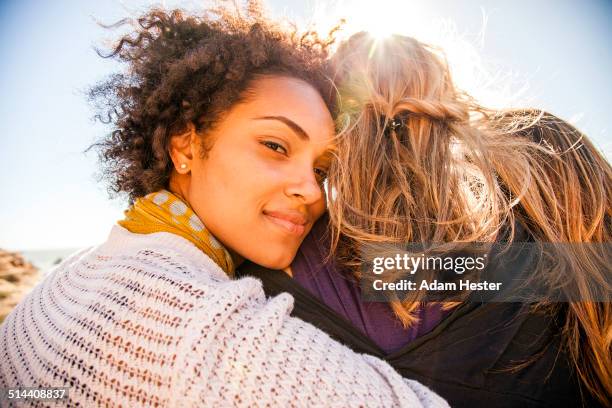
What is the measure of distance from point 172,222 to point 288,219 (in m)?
0.54

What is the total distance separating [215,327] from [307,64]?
1605 millimetres

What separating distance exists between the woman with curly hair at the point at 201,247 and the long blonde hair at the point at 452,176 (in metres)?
0.22

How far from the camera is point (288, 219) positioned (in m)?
2.08

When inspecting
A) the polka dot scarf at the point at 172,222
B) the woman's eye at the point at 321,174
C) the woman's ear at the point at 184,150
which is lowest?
the polka dot scarf at the point at 172,222

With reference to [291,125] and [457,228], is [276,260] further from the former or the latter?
[457,228]

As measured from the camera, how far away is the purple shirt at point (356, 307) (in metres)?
1.69

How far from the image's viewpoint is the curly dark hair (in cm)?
228

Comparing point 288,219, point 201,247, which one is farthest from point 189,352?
point 288,219

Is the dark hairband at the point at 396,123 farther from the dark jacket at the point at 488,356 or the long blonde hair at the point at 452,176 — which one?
the dark jacket at the point at 488,356

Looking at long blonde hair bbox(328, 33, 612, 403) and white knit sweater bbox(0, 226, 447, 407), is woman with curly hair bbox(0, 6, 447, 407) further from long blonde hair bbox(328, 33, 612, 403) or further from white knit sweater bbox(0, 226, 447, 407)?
long blonde hair bbox(328, 33, 612, 403)

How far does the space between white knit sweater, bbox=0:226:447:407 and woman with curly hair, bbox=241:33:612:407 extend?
0.25 m

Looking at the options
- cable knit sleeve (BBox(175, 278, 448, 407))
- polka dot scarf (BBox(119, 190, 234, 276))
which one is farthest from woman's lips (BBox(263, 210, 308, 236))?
cable knit sleeve (BBox(175, 278, 448, 407))

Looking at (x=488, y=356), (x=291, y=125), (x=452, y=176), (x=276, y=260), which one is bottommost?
(x=488, y=356)

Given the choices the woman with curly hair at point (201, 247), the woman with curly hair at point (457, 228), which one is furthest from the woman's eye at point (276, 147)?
the woman with curly hair at point (457, 228)
